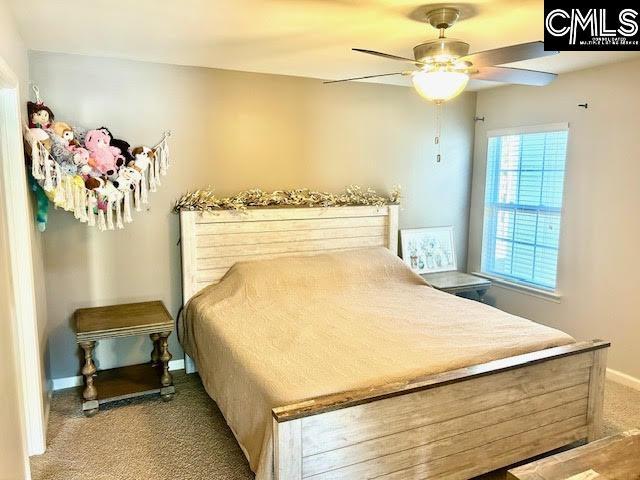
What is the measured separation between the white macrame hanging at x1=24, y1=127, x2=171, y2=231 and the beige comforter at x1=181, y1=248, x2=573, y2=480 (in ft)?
2.59

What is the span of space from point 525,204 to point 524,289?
736mm

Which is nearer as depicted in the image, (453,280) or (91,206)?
(91,206)

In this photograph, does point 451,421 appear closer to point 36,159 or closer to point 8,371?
point 8,371

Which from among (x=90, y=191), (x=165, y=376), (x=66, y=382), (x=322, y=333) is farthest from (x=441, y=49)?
(x=66, y=382)

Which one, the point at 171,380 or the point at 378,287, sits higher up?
the point at 378,287

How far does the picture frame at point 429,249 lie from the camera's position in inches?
173

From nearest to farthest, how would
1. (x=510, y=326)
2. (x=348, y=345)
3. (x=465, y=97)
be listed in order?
(x=348, y=345) < (x=510, y=326) < (x=465, y=97)

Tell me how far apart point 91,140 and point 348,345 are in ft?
6.78

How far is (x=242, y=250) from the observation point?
3637 mm

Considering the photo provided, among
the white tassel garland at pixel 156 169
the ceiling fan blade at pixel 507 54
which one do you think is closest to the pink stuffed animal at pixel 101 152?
the white tassel garland at pixel 156 169

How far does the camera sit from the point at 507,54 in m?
2.24

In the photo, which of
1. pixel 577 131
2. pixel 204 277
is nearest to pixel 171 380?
pixel 204 277

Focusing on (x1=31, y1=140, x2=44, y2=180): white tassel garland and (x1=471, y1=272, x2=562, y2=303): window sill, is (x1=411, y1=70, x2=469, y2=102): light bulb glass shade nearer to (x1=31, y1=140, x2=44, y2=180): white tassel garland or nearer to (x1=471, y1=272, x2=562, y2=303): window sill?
(x1=31, y1=140, x2=44, y2=180): white tassel garland

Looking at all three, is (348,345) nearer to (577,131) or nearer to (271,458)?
(271,458)
